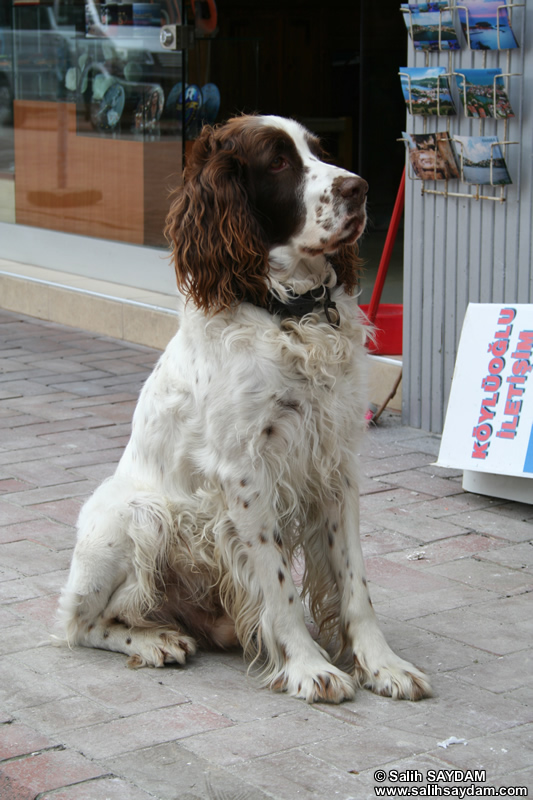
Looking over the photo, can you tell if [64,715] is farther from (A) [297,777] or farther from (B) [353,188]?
(B) [353,188]

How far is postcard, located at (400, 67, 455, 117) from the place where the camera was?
18.7ft

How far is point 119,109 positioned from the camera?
9461mm

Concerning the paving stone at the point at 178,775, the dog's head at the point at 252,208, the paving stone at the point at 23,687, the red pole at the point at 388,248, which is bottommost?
the paving stone at the point at 23,687

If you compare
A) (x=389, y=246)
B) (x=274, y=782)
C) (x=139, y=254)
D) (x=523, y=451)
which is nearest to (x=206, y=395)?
(x=274, y=782)

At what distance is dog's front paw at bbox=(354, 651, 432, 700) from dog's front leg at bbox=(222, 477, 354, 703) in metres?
0.06

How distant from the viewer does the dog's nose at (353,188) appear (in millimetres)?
3227

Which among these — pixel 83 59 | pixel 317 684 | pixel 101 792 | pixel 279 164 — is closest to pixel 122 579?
pixel 317 684

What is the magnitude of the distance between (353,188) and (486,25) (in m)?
2.68

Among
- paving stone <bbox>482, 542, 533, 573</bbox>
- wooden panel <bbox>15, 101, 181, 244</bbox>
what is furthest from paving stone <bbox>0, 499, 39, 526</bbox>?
wooden panel <bbox>15, 101, 181, 244</bbox>

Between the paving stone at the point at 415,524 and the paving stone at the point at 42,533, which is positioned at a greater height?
the paving stone at the point at 415,524

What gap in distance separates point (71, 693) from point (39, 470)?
244cm

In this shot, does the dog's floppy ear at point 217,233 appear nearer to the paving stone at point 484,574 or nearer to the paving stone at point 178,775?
the paving stone at point 178,775

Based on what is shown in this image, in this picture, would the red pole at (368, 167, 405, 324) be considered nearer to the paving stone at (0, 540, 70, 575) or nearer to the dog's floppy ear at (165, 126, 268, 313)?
the paving stone at (0, 540, 70, 575)

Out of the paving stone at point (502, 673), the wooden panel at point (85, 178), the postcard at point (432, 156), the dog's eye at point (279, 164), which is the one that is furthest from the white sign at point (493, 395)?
the wooden panel at point (85, 178)
